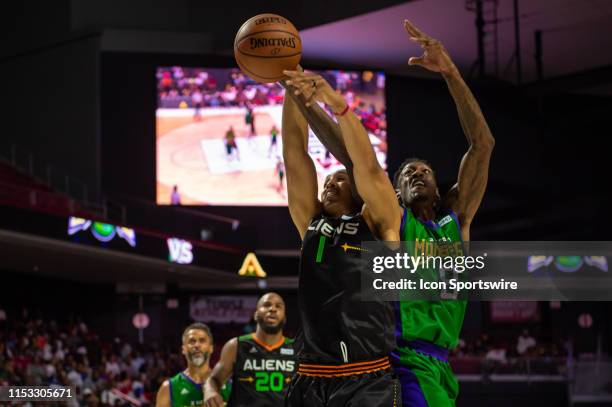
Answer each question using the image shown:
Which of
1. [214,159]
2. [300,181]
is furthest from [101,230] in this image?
[300,181]

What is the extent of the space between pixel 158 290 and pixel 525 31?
37.0 ft

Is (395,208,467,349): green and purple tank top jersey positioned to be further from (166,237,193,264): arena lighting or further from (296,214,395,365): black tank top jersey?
(166,237,193,264): arena lighting

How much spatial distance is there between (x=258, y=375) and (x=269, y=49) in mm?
3818

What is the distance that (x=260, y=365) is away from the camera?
25.8 feet

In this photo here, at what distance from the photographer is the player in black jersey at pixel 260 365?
7730 mm

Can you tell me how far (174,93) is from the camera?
78.6 ft

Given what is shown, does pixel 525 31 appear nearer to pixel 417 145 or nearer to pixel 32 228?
pixel 417 145

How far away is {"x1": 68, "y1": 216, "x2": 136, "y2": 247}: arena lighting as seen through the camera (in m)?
17.6

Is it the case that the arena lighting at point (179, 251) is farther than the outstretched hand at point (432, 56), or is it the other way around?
the arena lighting at point (179, 251)

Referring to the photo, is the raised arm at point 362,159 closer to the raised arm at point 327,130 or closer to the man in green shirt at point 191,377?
the raised arm at point 327,130

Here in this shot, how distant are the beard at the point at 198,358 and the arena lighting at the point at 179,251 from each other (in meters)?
12.0

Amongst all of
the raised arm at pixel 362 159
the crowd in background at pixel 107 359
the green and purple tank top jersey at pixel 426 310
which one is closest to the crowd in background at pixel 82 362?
the crowd in background at pixel 107 359

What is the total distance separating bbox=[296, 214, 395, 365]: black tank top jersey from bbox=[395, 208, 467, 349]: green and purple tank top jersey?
0.86 ft

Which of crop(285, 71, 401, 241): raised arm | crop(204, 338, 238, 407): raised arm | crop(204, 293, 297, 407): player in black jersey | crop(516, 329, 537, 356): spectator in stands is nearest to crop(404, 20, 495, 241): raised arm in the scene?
crop(285, 71, 401, 241): raised arm
